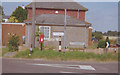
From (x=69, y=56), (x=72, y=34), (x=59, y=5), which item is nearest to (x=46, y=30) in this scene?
(x=72, y=34)

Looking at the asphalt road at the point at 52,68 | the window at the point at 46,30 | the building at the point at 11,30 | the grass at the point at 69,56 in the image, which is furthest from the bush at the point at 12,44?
the building at the point at 11,30

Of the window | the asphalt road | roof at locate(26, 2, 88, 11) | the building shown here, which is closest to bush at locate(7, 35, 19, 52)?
the asphalt road

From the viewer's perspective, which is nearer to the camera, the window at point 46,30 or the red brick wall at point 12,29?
the window at point 46,30

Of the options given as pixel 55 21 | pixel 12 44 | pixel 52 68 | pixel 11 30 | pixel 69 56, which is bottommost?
pixel 52 68

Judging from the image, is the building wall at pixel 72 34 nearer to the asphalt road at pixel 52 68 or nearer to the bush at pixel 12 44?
the bush at pixel 12 44

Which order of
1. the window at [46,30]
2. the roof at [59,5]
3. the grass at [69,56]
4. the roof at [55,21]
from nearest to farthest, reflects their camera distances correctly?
the grass at [69,56] < the window at [46,30] < the roof at [55,21] < the roof at [59,5]

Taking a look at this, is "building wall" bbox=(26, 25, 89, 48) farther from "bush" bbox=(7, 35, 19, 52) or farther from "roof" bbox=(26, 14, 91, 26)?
"bush" bbox=(7, 35, 19, 52)

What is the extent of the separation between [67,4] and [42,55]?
15.1m

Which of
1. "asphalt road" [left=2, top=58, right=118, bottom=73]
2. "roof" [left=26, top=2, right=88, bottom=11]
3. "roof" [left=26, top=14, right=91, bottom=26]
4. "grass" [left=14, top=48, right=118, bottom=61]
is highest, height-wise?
"roof" [left=26, top=2, right=88, bottom=11]

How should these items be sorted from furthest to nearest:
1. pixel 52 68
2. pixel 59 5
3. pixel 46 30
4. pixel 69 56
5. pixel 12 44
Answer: pixel 59 5 → pixel 46 30 → pixel 12 44 → pixel 69 56 → pixel 52 68

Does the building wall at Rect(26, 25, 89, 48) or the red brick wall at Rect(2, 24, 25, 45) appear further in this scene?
the red brick wall at Rect(2, 24, 25, 45)

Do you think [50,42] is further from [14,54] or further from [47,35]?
[14,54]

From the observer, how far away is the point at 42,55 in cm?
1377

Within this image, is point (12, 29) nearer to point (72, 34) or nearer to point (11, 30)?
point (11, 30)
